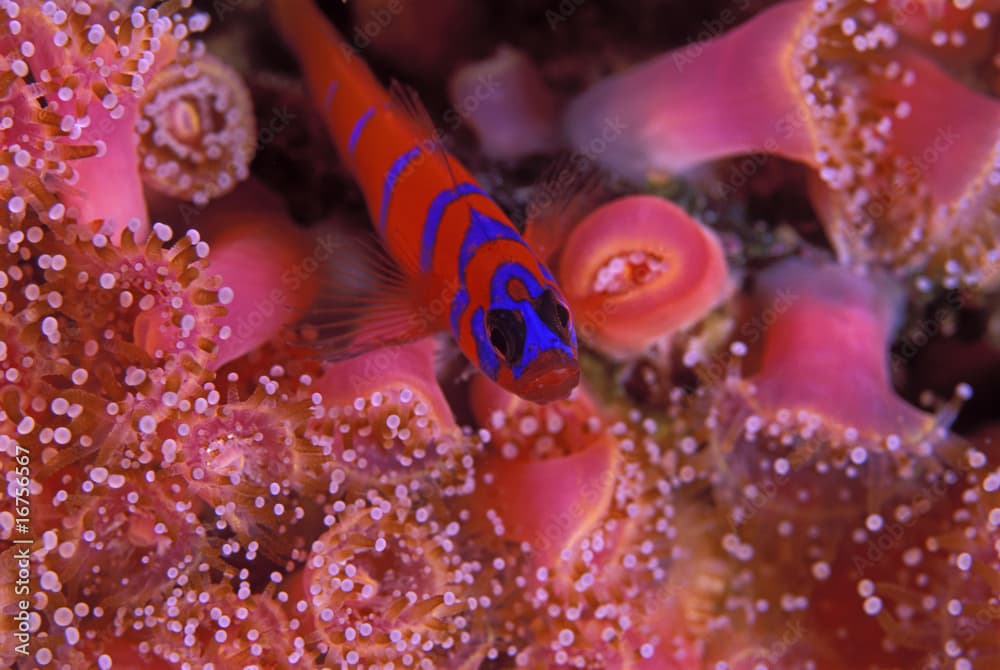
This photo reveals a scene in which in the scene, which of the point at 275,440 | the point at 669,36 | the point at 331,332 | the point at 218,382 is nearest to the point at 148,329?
the point at 218,382

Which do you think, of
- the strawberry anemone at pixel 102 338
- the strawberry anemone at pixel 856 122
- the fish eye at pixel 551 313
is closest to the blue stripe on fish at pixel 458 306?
the fish eye at pixel 551 313

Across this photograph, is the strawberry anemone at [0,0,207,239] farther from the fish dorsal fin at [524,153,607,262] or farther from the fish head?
the fish dorsal fin at [524,153,607,262]

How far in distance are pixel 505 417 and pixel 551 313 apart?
0.67m

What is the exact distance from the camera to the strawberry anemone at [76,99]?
6.93ft

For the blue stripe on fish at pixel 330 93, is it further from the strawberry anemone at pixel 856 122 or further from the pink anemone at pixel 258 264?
the strawberry anemone at pixel 856 122

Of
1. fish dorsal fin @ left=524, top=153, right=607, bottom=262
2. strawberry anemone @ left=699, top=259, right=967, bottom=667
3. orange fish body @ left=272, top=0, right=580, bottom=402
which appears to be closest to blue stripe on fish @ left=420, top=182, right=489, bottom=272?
orange fish body @ left=272, top=0, right=580, bottom=402

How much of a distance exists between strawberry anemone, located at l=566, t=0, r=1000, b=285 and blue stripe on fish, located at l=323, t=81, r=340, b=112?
43.0 inches

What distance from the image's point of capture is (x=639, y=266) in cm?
268

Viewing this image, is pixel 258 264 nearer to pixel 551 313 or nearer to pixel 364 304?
pixel 364 304

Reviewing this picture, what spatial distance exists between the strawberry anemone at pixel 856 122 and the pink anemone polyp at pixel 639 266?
398 millimetres

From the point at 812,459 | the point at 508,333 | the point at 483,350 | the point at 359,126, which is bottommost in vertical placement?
the point at 812,459

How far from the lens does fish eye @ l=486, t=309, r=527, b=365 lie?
2.02 m

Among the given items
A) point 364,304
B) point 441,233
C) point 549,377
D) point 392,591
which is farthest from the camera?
point 364,304

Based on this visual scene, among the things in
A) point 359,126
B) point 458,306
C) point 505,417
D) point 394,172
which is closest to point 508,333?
point 458,306
